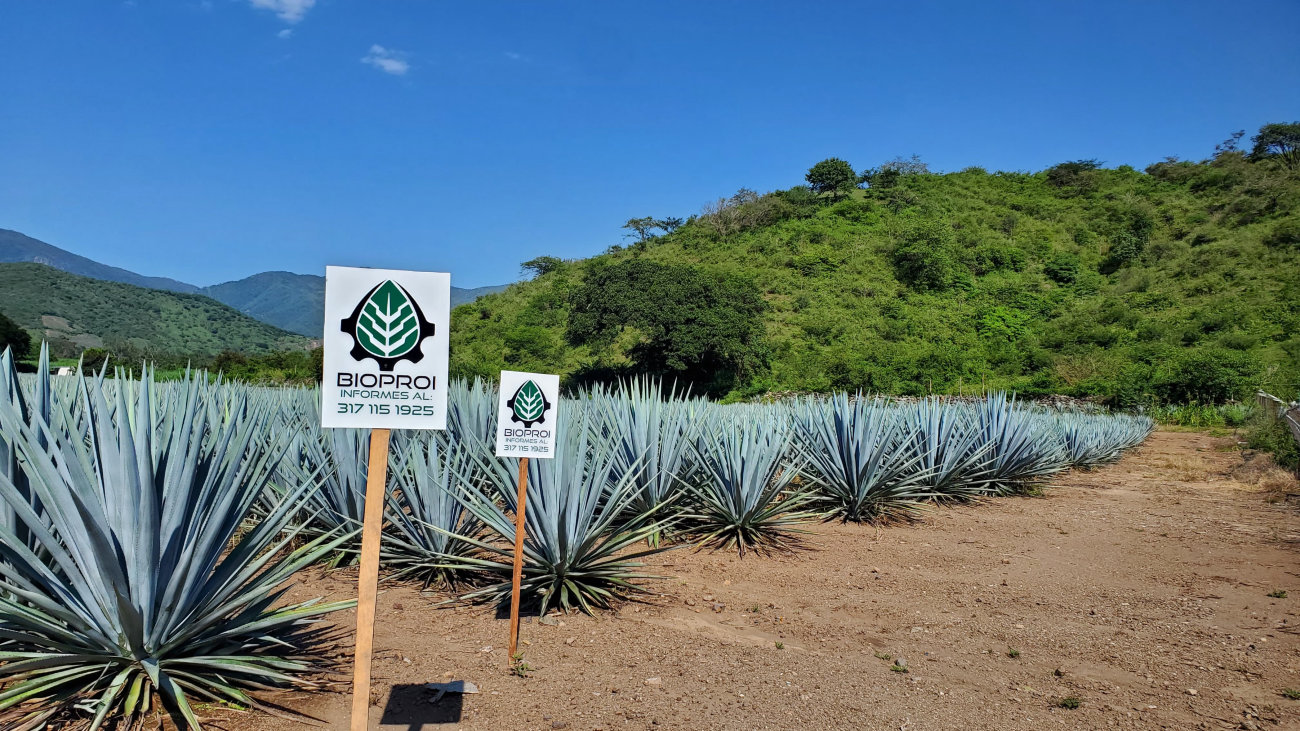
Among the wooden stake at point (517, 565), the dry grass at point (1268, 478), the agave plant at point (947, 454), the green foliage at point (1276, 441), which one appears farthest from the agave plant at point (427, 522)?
the green foliage at point (1276, 441)

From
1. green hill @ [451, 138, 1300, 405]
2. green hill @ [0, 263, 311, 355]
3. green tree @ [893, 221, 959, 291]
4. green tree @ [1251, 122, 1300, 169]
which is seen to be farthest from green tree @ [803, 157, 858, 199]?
green hill @ [0, 263, 311, 355]

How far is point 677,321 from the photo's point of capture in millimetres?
30969

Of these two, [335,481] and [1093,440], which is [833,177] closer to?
[1093,440]

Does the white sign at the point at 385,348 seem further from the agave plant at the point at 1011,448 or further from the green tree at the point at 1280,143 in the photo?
the green tree at the point at 1280,143

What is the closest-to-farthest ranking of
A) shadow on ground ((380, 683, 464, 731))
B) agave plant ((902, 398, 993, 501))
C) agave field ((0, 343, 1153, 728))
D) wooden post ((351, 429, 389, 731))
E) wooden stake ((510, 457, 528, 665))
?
wooden post ((351, 429, 389, 731)) → agave field ((0, 343, 1153, 728)) → shadow on ground ((380, 683, 464, 731)) → wooden stake ((510, 457, 528, 665)) → agave plant ((902, 398, 993, 501))

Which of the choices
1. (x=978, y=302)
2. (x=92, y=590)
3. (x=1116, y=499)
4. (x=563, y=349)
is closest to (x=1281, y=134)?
(x=978, y=302)

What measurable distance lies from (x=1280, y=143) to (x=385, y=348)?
73.6 meters

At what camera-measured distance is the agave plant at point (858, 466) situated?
8.06 metres

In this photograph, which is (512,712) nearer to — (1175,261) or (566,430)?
(566,430)

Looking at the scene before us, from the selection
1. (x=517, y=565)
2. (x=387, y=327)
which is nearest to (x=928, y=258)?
(x=517, y=565)

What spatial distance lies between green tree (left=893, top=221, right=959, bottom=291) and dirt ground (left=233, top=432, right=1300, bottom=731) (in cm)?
4002

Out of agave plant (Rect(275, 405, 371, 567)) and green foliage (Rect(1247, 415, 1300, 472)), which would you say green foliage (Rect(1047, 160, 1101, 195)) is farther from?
agave plant (Rect(275, 405, 371, 567))

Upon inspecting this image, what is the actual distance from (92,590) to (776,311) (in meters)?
40.5

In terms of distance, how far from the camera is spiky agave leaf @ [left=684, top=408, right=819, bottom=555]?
6.59 metres
